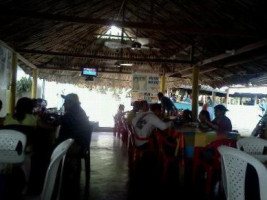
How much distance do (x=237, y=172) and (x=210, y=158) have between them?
7.89ft

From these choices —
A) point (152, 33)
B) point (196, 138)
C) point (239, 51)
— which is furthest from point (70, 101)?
point (152, 33)

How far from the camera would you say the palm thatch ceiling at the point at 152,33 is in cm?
726

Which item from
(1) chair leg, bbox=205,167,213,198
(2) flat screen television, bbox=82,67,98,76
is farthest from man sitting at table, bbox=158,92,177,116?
(1) chair leg, bbox=205,167,213,198

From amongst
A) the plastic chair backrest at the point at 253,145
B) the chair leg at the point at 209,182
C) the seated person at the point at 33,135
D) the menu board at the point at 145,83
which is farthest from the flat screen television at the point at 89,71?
the plastic chair backrest at the point at 253,145

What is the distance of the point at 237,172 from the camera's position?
2748mm

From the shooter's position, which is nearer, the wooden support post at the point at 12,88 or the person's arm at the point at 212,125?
the person's arm at the point at 212,125

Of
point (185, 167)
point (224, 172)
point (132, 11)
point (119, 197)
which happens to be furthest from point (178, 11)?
point (224, 172)

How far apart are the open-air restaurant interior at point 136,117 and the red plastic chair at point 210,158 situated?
0.05ft

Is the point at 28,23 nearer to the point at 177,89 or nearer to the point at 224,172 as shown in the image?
the point at 224,172

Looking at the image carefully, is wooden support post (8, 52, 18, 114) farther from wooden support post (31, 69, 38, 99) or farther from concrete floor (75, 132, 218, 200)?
wooden support post (31, 69, 38, 99)

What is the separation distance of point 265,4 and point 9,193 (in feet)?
18.6

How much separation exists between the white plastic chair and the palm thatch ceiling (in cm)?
461

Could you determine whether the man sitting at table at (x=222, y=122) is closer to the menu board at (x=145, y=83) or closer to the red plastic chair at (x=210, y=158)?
the red plastic chair at (x=210, y=158)

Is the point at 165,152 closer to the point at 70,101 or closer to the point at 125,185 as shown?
the point at 125,185
